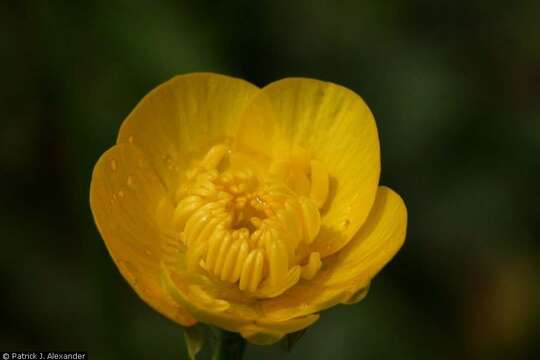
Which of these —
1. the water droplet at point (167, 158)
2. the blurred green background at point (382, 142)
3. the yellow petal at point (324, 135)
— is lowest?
the blurred green background at point (382, 142)

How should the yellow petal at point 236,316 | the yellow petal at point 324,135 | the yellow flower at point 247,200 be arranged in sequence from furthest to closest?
the yellow petal at point 324,135, the yellow flower at point 247,200, the yellow petal at point 236,316

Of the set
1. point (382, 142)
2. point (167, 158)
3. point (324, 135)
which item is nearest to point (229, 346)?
point (167, 158)

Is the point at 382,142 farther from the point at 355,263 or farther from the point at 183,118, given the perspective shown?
the point at 355,263

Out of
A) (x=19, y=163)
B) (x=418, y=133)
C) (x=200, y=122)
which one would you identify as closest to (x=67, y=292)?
(x=19, y=163)

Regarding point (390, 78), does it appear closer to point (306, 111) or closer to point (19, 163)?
point (306, 111)

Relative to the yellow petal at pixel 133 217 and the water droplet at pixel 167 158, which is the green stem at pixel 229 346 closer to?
the yellow petal at pixel 133 217

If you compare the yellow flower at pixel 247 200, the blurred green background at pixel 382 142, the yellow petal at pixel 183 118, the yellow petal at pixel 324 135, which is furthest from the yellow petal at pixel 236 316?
the blurred green background at pixel 382 142
